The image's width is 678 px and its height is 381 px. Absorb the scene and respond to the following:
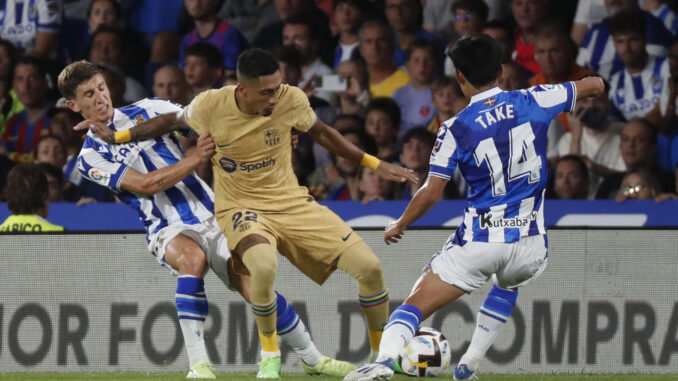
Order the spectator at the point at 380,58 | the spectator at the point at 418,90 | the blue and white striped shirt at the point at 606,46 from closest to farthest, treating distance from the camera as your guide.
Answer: the blue and white striped shirt at the point at 606,46
the spectator at the point at 418,90
the spectator at the point at 380,58

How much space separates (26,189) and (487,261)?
3980 mm

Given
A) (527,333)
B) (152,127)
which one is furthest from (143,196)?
(527,333)

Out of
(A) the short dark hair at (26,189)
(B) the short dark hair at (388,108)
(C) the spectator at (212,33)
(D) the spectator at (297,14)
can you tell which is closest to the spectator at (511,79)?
(B) the short dark hair at (388,108)

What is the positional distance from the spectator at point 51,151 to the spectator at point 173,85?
105 cm

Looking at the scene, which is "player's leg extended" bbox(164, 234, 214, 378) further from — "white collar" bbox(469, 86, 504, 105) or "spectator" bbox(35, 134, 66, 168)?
"spectator" bbox(35, 134, 66, 168)

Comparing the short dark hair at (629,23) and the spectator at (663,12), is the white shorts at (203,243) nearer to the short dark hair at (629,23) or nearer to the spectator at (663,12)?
the short dark hair at (629,23)

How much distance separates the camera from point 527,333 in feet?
24.8

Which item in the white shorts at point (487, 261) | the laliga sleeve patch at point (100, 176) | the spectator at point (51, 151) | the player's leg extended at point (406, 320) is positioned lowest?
the player's leg extended at point (406, 320)

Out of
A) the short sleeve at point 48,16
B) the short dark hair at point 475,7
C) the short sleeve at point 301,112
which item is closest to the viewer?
the short sleeve at point 301,112

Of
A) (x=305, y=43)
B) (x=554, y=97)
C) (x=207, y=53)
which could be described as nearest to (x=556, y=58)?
(x=305, y=43)

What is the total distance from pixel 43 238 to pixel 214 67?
3.31 metres

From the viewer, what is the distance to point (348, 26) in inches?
422

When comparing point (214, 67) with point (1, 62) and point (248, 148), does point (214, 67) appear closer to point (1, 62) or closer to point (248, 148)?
point (1, 62)

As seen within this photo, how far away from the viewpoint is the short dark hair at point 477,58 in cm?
583
